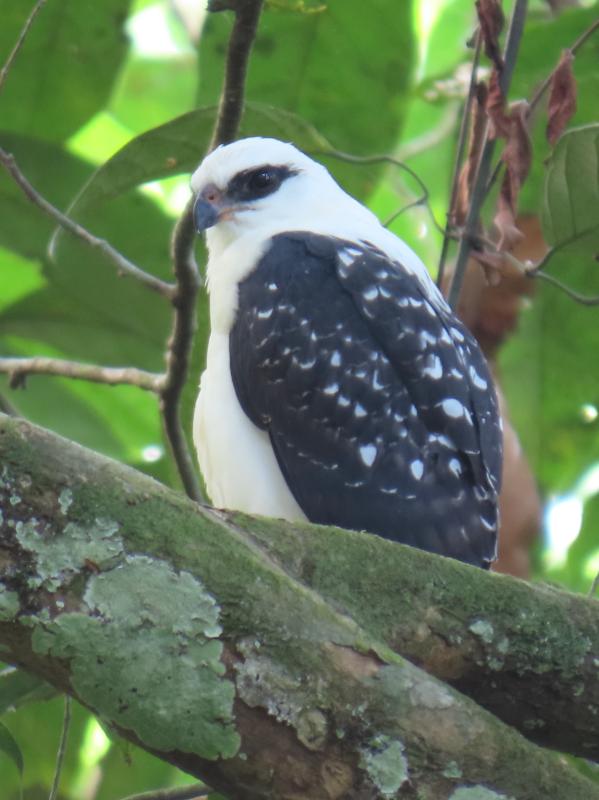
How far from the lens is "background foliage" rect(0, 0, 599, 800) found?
165 inches

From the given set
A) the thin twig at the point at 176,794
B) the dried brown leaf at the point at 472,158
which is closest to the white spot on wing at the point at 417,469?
the dried brown leaf at the point at 472,158

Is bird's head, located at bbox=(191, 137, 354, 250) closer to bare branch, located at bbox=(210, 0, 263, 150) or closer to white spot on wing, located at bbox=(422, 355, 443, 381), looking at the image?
bare branch, located at bbox=(210, 0, 263, 150)

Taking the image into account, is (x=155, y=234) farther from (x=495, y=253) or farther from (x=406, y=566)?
(x=406, y=566)

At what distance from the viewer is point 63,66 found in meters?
4.77

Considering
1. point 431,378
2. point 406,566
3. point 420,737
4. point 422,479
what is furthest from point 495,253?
point 420,737

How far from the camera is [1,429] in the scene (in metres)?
2.30

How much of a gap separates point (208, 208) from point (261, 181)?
351 millimetres

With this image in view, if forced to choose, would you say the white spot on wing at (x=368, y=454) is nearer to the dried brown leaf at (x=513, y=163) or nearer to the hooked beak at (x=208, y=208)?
the dried brown leaf at (x=513, y=163)

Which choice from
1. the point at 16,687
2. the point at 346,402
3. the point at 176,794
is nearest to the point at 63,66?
the point at 346,402

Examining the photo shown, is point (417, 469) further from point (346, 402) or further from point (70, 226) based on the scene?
point (70, 226)

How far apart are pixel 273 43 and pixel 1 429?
262 centimetres

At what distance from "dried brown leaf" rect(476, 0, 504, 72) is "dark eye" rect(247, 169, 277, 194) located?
0.93m

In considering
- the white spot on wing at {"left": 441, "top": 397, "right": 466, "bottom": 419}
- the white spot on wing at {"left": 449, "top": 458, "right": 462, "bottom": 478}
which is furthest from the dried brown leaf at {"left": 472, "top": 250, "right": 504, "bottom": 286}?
the white spot on wing at {"left": 449, "top": 458, "right": 462, "bottom": 478}

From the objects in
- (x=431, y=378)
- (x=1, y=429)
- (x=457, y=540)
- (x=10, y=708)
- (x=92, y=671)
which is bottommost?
(x=10, y=708)
